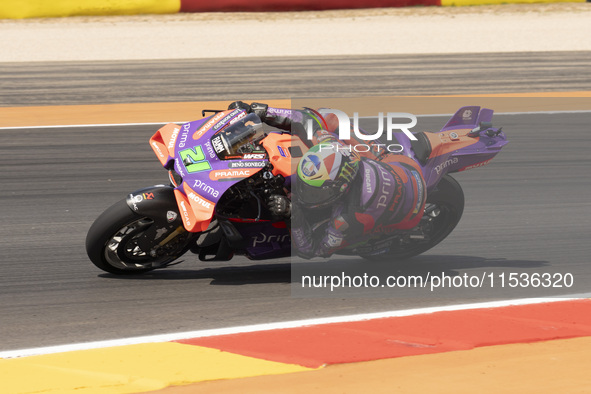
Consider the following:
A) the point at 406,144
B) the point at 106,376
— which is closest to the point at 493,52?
the point at 406,144

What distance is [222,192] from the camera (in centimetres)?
602

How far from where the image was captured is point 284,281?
21.6 ft

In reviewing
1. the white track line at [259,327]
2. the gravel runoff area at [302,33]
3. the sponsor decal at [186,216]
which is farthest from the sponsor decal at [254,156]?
the gravel runoff area at [302,33]

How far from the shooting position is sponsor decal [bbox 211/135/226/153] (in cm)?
611

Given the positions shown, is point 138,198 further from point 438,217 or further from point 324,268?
point 438,217

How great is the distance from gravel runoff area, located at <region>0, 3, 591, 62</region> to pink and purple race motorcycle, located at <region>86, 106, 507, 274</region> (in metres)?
13.5

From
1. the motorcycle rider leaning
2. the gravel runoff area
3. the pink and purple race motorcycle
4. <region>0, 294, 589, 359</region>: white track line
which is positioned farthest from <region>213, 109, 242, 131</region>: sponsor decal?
the gravel runoff area

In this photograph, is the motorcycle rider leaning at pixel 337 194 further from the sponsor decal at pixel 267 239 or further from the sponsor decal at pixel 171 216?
the sponsor decal at pixel 171 216

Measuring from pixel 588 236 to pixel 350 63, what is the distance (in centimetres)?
1180

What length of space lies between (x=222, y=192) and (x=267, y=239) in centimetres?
55

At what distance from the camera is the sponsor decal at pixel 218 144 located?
20.0 ft

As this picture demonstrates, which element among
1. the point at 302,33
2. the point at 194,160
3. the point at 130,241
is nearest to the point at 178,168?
the point at 194,160

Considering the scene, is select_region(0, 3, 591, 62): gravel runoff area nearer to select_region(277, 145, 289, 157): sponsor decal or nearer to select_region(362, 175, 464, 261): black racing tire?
select_region(362, 175, 464, 261): black racing tire

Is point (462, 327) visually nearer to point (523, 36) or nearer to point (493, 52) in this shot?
point (493, 52)
